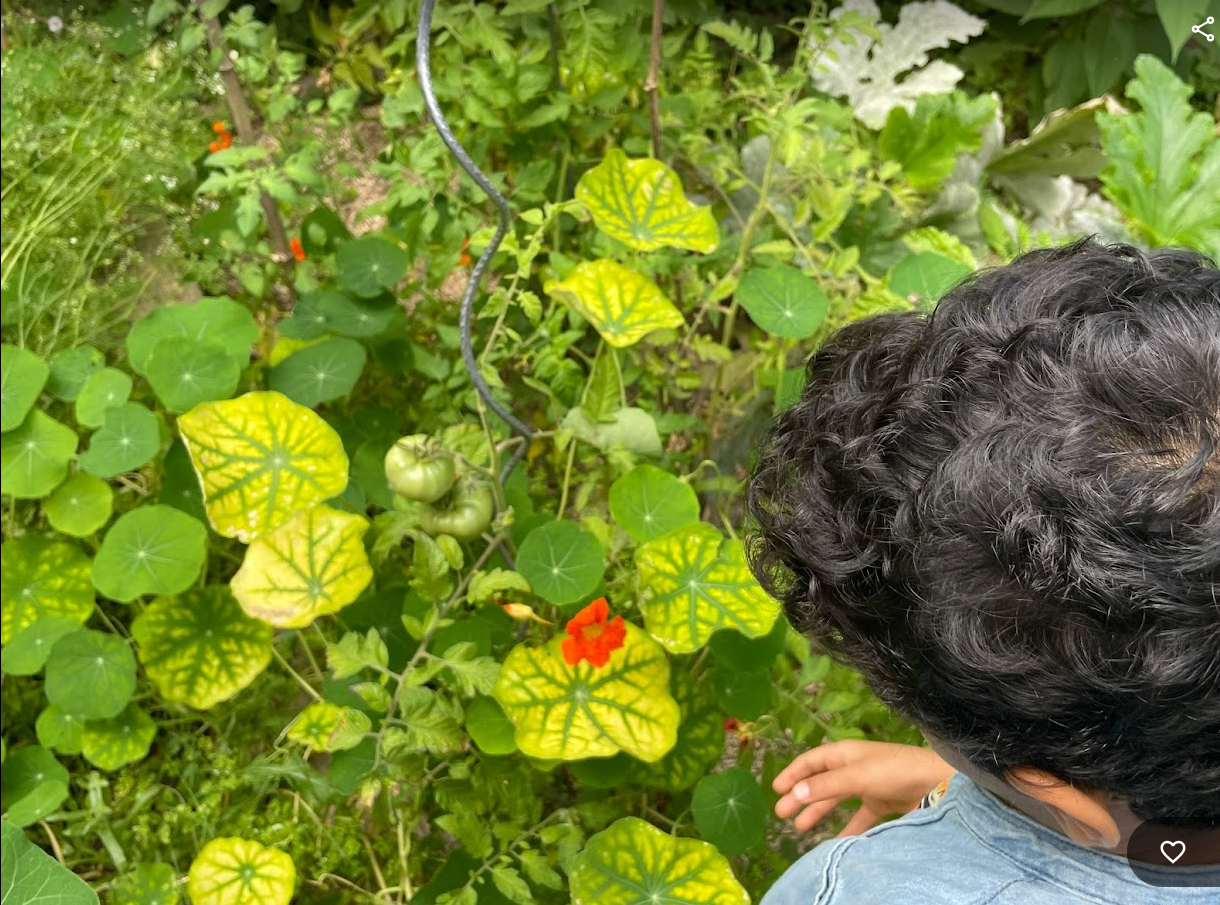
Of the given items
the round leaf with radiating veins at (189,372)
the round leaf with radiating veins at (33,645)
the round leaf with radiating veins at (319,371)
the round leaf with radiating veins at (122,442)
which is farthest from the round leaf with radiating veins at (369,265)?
the round leaf with radiating veins at (33,645)

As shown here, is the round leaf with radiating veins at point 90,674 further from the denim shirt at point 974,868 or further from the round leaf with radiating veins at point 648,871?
the denim shirt at point 974,868

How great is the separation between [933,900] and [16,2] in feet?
11.0

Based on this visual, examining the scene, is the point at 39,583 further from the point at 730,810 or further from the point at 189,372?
the point at 730,810

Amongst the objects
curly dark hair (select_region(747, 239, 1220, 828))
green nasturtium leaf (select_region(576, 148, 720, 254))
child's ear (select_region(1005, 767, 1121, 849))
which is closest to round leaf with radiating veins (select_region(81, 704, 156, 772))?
green nasturtium leaf (select_region(576, 148, 720, 254))

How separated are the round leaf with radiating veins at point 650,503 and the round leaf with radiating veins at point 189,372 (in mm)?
697

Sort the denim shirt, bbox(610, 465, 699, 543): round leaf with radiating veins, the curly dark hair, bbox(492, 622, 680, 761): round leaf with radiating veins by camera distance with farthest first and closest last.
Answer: bbox(610, 465, 699, 543): round leaf with radiating veins → bbox(492, 622, 680, 761): round leaf with radiating veins → the denim shirt → the curly dark hair

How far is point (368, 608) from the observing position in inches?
59.3

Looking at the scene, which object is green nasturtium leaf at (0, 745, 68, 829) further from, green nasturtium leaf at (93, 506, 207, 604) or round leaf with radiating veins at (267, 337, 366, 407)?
round leaf with radiating veins at (267, 337, 366, 407)

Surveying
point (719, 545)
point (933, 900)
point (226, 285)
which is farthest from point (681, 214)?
point (226, 285)

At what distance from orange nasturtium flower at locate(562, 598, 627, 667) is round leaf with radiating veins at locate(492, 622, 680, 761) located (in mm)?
36

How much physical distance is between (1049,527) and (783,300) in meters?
0.99

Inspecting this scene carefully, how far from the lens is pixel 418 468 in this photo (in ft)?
4.00

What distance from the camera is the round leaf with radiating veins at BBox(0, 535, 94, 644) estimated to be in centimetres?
171

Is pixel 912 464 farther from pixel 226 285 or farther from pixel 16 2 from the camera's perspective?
pixel 16 2
